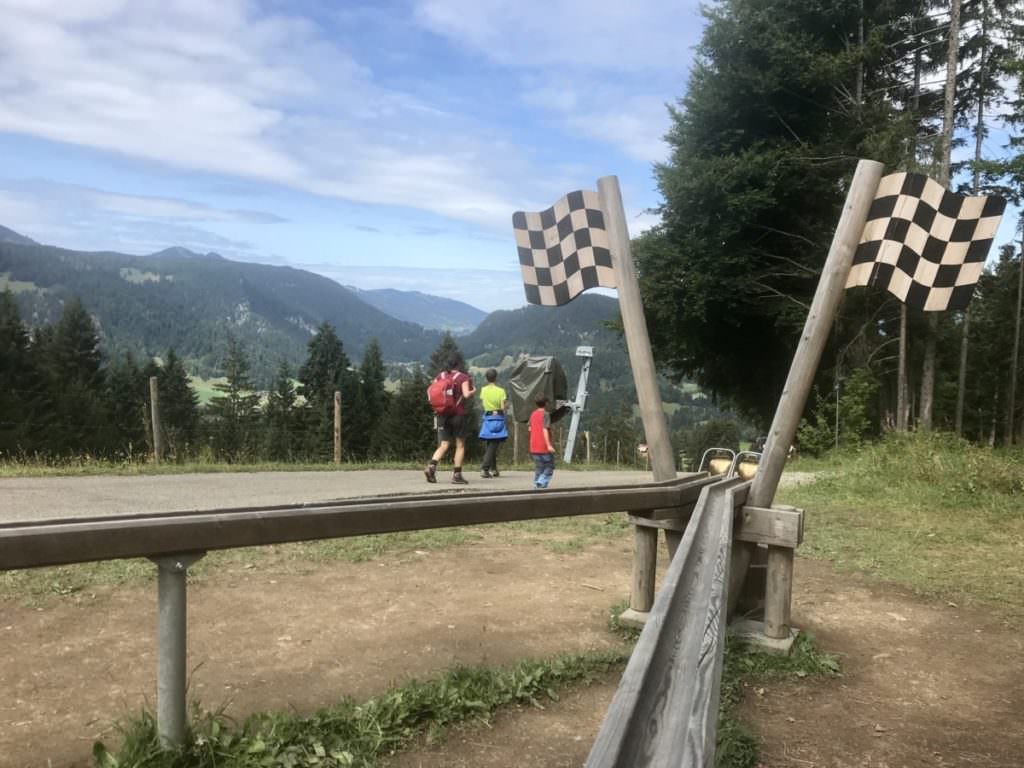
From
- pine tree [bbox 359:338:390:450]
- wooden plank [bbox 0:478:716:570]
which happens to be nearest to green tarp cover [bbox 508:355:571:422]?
wooden plank [bbox 0:478:716:570]

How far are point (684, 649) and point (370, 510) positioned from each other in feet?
4.92

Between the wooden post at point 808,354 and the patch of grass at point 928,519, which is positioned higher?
the wooden post at point 808,354

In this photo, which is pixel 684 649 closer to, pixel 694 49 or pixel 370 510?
pixel 370 510

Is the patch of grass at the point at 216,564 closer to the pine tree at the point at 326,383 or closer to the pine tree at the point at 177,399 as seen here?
the pine tree at the point at 177,399

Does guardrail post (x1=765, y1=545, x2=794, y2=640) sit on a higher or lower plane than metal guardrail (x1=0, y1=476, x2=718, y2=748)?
lower

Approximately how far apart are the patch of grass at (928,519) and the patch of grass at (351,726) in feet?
12.0

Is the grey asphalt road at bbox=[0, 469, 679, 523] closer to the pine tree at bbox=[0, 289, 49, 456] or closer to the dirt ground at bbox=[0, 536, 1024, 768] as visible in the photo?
the dirt ground at bbox=[0, 536, 1024, 768]

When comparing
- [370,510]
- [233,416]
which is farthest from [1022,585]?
[233,416]

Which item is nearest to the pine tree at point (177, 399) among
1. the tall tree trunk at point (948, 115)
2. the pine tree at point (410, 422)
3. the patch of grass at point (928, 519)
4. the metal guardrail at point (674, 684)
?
the pine tree at point (410, 422)

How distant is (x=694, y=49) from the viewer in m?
22.0

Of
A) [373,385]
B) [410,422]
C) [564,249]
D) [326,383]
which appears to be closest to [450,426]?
[564,249]

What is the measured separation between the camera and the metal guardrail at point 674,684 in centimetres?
107

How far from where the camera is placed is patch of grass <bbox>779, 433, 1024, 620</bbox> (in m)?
5.59

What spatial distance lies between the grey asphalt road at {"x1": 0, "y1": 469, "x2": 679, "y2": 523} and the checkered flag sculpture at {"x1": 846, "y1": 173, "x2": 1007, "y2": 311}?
12.1 ft
